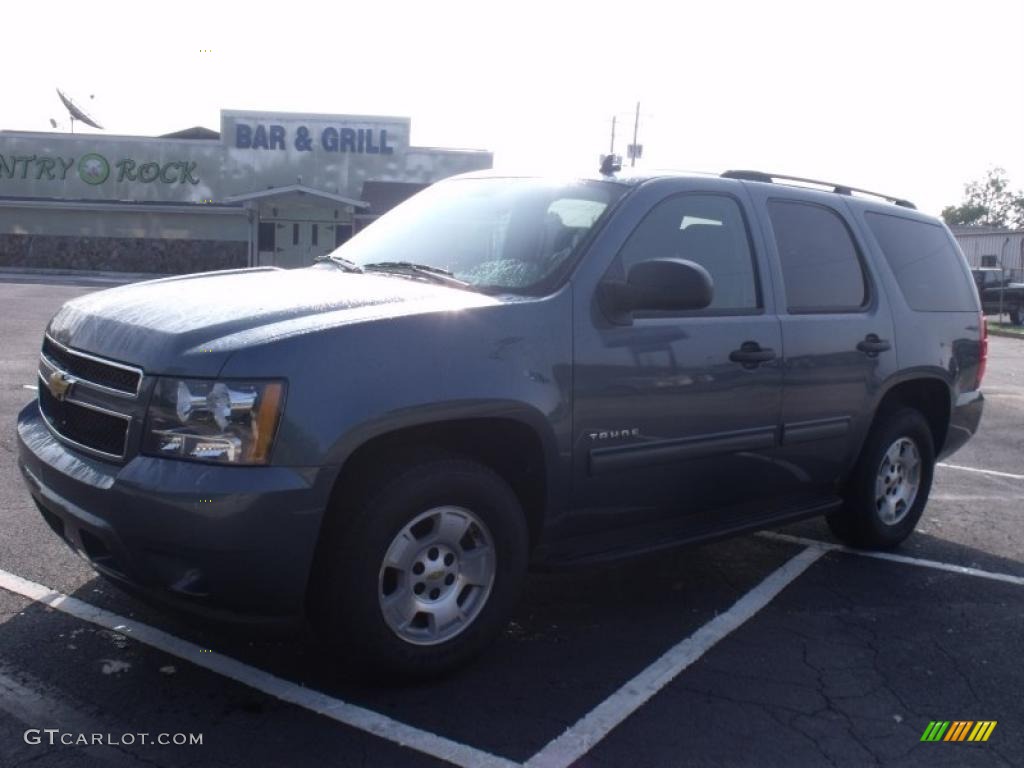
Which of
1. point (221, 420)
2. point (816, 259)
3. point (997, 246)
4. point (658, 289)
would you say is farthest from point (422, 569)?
point (997, 246)

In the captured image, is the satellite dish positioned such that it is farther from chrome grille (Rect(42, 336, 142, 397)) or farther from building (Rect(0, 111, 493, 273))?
chrome grille (Rect(42, 336, 142, 397))

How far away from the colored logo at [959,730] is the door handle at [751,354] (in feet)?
5.45

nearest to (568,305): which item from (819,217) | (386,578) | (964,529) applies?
(386,578)

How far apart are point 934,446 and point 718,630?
2.46 meters

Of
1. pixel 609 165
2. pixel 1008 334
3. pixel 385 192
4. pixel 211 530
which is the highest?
pixel 609 165

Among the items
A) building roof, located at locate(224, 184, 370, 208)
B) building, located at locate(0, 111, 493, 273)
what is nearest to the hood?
building roof, located at locate(224, 184, 370, 208)

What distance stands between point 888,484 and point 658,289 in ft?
8.40

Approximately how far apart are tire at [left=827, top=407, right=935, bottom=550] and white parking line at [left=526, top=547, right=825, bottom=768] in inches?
20.2

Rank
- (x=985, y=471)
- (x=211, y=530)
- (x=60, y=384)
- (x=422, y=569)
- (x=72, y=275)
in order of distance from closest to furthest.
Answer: (x=211, y=530), (x=422, y=569), (x=60, y=384), (x=985, y=471), (x=72, y=275)

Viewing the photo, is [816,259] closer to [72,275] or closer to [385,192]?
[385,192]

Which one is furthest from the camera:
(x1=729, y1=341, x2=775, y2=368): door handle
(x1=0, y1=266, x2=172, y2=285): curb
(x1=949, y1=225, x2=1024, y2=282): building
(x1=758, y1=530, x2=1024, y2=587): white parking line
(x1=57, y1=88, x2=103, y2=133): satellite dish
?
(x1=57, y1=88, x2=103, y2=133): satellite dish

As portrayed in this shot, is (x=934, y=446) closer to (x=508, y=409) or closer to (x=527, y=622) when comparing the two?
(x=527, y=622)

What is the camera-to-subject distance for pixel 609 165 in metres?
4.75

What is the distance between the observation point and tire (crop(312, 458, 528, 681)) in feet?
11.5
